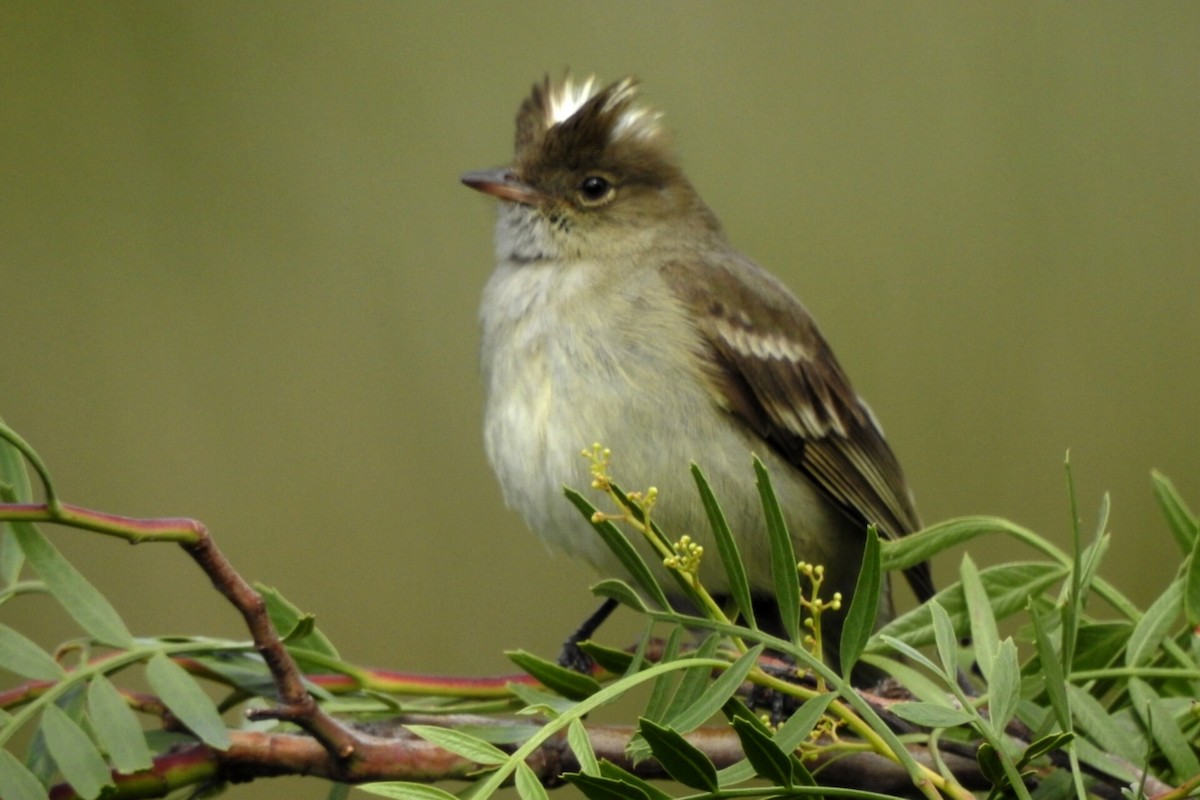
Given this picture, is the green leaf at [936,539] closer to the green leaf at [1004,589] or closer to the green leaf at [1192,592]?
the green leaf at [1004,589]

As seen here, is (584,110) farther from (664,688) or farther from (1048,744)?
(1048,744)

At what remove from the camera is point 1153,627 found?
1.10 m

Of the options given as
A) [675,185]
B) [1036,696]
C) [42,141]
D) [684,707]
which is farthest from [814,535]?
[42,141]

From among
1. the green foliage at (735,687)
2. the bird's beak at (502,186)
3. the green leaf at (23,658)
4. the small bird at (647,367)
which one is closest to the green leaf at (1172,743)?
the green foliage at (735,687)

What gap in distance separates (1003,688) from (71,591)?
0.68 meters

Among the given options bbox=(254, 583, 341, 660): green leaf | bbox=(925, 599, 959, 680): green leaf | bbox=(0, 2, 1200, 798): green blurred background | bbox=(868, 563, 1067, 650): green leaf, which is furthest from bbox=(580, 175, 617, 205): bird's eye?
bbox=(925, 599, 959, 680): green leaf

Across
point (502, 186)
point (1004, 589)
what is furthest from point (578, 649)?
point (1004, 589)

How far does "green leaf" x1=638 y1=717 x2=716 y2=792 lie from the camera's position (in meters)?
0.78

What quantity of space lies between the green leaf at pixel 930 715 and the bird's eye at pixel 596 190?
1.89 metres

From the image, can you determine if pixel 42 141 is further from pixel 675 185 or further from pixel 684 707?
pixel 684 707

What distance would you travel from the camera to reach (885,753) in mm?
871

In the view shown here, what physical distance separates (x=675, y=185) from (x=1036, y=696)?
1840mm

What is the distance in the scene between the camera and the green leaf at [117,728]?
1041 millimetres

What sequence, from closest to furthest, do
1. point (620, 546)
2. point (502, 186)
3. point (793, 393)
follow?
point (620, 546) → point (793, 393) → point (502, 186)
